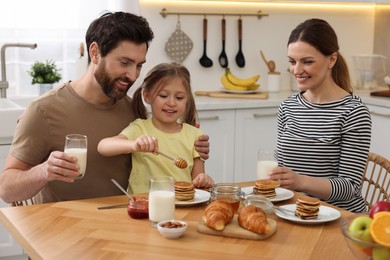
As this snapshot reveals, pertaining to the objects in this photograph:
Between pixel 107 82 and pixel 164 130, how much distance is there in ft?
0.96

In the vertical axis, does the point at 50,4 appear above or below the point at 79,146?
above

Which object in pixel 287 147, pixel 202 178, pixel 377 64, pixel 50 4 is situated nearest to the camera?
pixel 202 178

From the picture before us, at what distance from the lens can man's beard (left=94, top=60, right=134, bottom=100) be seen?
247cm

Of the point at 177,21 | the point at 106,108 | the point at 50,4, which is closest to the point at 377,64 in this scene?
the point at 177,21

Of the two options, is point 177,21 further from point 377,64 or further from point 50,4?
point 377,64

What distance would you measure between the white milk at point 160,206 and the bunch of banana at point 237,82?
2443mm

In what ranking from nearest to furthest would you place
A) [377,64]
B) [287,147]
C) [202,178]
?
[202,178] → [287,147] → [377,64]

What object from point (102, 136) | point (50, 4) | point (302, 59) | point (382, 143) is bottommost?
point (382, 143)

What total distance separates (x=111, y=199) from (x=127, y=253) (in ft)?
1.72

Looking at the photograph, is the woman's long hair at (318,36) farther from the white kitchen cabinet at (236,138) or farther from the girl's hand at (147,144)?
the white kitchen cabinet at (236,138)

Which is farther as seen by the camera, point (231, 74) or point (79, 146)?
point (231, 74)

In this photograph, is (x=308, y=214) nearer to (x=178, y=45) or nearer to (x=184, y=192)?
(x=184, y=192)

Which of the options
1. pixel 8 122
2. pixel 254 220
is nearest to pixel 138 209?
pixel 254 220

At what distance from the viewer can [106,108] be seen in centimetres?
255
